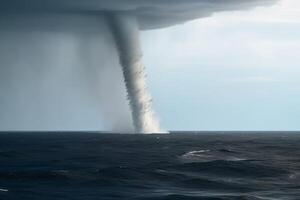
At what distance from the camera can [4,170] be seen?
61969 mm

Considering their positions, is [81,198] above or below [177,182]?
below

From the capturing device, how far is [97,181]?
170 ft

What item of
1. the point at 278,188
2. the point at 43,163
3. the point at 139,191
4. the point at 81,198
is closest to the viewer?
the point at 81,198

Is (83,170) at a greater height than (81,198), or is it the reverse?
(83,170)

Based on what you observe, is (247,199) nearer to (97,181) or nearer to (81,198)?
(81,198)

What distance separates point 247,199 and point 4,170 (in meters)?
30.3

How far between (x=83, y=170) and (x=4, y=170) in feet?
27.6

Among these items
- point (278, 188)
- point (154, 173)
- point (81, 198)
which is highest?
point (154, 173)

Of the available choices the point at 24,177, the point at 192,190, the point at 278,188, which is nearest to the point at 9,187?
the point at 24,177

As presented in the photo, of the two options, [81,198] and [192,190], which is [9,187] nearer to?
[81,198]

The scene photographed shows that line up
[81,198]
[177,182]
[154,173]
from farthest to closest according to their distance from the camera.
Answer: [154,173]
[177,182]
[81,198]

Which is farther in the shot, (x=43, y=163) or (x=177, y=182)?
(x=43, y=163)

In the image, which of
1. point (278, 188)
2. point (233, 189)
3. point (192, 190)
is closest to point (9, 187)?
point (192, 190)

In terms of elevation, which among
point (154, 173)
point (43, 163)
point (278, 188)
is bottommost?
point (278, 188)
